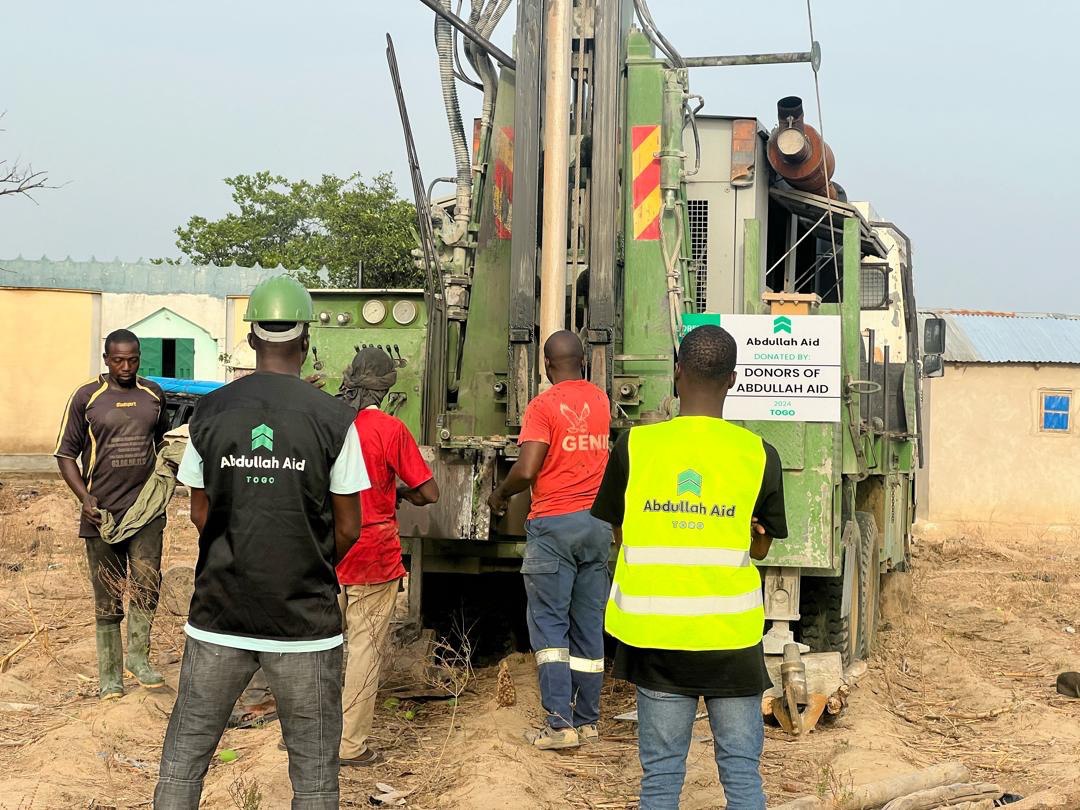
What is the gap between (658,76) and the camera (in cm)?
666

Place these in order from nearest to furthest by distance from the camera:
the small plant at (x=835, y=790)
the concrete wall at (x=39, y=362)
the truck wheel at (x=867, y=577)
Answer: the small plant at (x=835, y=790) → the truck wheel at (x=867, y=577) → the concrete wall at (x=39, y=362)

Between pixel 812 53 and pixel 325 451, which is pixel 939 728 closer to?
pixel 812 53

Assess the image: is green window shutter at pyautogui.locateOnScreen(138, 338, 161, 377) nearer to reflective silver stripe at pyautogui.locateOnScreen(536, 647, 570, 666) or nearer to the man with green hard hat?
reflective silver stripe at pyautogui.locateOnScreen(536, 647, 570, 666)

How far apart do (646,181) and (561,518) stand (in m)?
1.95

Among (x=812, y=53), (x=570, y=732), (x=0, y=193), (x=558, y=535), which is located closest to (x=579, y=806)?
(x=570, y=732)

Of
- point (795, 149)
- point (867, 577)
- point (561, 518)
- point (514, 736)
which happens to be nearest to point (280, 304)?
point (561, 518)

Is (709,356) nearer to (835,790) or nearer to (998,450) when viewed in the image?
(835,790)

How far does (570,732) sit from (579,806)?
0.67 metres

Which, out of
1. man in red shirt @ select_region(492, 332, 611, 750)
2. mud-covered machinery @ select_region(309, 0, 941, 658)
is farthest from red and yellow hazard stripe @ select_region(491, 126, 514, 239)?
man in red shirt @ select_region(492, 332, 611, 750)

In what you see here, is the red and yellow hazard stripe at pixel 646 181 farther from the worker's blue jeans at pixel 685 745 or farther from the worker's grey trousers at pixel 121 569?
the worker's blue jeans at pixel 685 745

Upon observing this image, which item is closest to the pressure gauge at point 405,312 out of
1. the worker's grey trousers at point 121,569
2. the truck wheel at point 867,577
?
the worker's grey trousers at point 121,569

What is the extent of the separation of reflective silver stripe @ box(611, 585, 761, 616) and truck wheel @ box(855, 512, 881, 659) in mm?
4522

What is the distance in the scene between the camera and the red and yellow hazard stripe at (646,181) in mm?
6637

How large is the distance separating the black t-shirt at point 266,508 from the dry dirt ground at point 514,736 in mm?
1085
